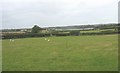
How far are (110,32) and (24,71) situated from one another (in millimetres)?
59910

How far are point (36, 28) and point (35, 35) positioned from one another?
13222 mm

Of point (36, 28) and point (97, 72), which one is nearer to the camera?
point (97, 72)

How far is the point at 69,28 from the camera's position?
9250cm

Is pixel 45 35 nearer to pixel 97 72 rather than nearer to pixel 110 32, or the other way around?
pixel 110 32

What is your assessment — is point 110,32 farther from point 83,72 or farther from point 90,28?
point 83,72

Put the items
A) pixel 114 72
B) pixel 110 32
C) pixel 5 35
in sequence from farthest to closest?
pixel 110 32 → pixel 5 35 → pixel 114 72

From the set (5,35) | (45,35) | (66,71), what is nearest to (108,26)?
(45,35)

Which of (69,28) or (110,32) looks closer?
(110,32)

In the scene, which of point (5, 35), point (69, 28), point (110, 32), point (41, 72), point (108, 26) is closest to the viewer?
point (41, 72)

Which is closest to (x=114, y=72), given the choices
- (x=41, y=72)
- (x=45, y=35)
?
(x=41, y=72)

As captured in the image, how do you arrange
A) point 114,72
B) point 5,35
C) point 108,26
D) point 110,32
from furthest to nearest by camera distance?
point 108,26, point 110,32, point 5,35, point 114,72

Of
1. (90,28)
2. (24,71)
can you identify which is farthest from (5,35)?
(24,71)

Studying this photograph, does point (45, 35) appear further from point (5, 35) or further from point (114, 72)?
point (114, 72)

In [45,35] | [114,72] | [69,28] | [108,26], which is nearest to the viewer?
[114,72]
